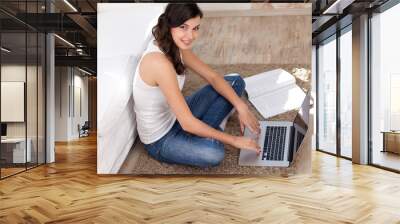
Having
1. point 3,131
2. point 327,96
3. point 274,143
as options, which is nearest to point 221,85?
point 274,143

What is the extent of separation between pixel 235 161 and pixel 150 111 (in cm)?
136

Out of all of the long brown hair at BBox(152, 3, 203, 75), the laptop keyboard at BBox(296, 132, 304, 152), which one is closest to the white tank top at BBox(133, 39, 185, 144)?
the long brown hair at BBox(152, 3, 203, 75)

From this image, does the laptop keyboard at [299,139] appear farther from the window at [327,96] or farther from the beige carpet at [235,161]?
the window at [327,96]

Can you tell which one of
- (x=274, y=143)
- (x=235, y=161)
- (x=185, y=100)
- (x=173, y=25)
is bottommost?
(x=235, y=161)

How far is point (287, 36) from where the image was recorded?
5570 mm

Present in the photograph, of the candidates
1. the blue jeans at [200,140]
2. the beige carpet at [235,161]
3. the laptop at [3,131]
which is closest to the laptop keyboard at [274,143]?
the beige carpet at [235,161]

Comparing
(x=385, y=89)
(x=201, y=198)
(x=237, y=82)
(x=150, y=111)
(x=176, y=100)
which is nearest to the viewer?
(x=176, y=100)

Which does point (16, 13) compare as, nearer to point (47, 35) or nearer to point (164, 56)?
point (47, 35)

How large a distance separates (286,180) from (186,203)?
6.11 ft

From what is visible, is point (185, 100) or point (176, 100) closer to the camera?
point (176, 100)

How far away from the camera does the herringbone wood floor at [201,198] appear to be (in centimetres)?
332

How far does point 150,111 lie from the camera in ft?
16.3

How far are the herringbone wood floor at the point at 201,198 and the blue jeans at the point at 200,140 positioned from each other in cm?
28

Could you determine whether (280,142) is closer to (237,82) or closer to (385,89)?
(237,82)
